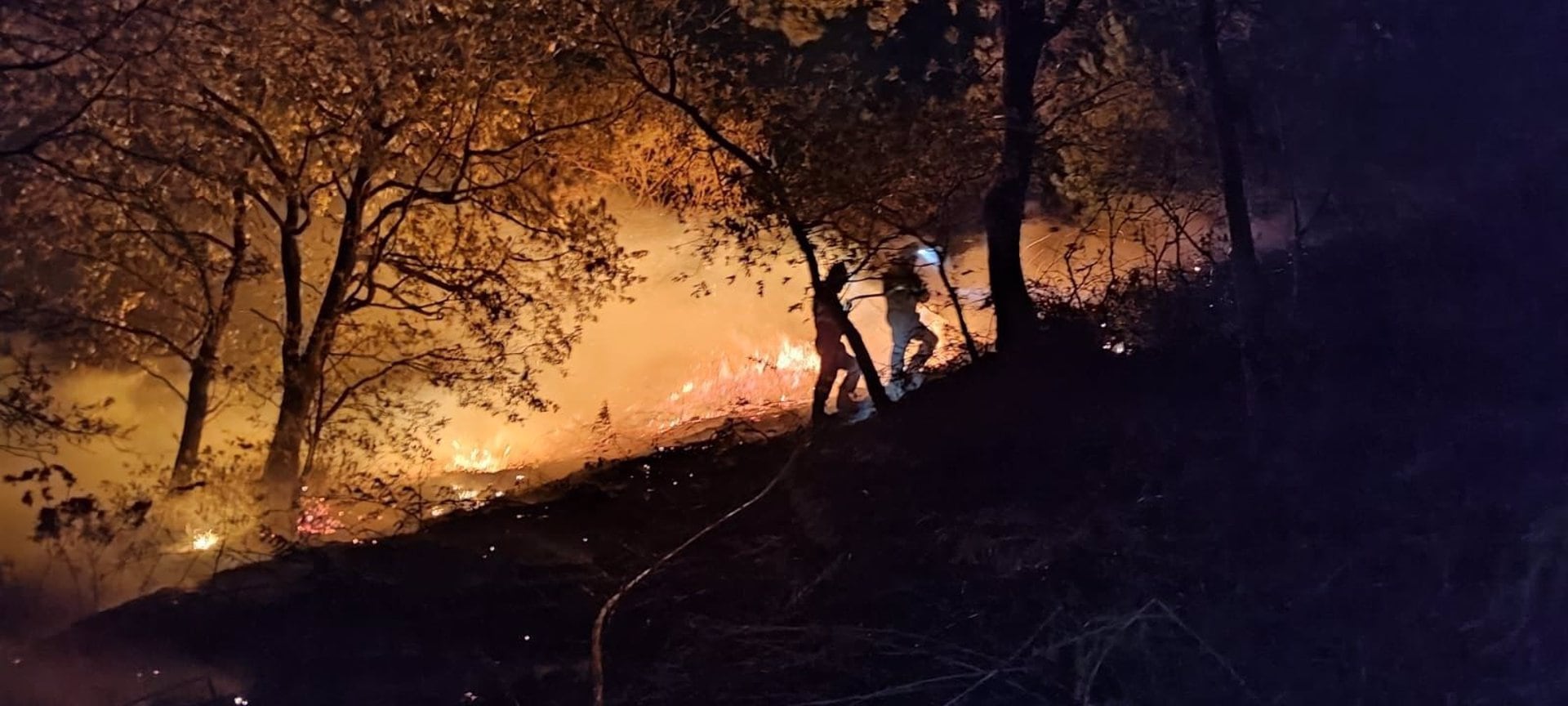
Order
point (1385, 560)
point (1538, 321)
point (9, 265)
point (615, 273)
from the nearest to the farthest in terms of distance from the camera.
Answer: point (9, 265)
point (615, 273)
point (1385, 560)
point (1538, 321)

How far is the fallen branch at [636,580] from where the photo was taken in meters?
1.30

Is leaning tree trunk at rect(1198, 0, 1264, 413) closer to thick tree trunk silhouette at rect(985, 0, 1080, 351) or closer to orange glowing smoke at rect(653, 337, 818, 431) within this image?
thick tree trunk silhouette at rect(985, 0, 1080, 351)

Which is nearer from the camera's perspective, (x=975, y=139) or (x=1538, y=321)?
(x=975, y=139)

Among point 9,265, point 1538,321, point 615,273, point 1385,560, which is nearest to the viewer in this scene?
point 9,265

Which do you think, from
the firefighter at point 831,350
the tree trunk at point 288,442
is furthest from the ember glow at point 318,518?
Answer: the firefighter at point 831,350

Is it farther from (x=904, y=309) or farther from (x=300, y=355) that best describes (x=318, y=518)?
(x=904, y=309)

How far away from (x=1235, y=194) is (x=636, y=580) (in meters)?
1.13

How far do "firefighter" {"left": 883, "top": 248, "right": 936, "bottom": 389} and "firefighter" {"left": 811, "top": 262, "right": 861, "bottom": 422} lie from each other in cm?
7

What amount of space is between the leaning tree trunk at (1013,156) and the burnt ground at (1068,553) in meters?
0.11

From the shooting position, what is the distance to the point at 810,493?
1421 mm

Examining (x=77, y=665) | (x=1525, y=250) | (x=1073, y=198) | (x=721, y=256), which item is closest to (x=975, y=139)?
(x=1073, y=198)

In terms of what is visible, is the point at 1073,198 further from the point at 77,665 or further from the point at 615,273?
the point at 77,665

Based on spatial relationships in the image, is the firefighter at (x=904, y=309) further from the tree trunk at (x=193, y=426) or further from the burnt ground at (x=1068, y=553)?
the tree trunk at (x=193, y=426)

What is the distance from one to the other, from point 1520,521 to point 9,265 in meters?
2.27
